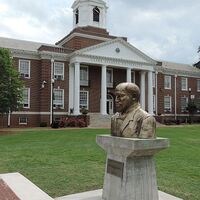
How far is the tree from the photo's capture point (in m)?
25.9

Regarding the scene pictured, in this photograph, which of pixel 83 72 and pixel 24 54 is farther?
pixel 83 72

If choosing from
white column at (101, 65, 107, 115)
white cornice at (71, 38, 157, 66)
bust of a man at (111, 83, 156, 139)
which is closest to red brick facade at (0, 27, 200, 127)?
white column at (101, 65, 107, 115)

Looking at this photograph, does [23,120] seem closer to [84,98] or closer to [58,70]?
[58,70]

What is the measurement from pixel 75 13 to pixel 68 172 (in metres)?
42.2

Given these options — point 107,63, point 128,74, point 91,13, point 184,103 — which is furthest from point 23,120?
point 184,103

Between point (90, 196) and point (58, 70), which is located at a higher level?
point (58, 70)

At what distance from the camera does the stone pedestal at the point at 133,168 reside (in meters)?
5.52

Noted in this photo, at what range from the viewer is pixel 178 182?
839cm

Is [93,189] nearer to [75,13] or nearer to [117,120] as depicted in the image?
[117,120]

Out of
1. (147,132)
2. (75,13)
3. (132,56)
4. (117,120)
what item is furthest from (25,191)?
(75,13)

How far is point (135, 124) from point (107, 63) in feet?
117

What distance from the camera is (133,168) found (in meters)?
5.66

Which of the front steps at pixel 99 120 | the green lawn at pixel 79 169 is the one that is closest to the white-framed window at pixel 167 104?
the front steps at pixel 99 120

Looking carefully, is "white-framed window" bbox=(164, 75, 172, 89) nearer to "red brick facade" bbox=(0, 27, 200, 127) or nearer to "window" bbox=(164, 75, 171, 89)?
"window" bbox=(164, 75, 171, 89)
